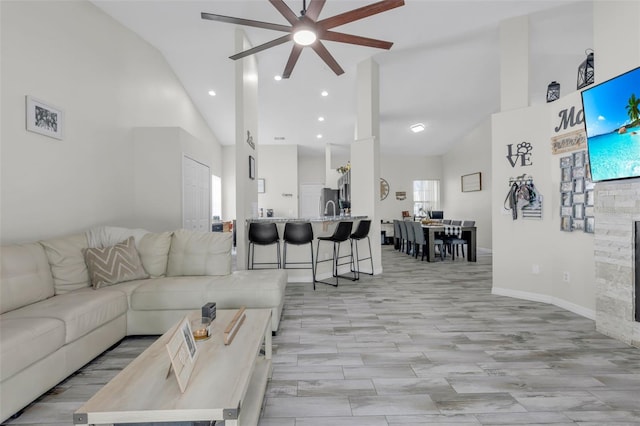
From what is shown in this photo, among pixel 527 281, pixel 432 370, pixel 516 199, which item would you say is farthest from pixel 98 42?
pixel 527 281

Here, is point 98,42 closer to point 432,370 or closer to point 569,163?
point 432,370

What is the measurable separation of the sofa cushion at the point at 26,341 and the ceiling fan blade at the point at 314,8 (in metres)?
2.95

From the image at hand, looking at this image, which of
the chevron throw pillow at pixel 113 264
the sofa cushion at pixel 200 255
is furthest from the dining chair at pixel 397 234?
the chevron throw pillow at pixel 113 264

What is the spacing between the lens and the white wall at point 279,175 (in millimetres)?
9359

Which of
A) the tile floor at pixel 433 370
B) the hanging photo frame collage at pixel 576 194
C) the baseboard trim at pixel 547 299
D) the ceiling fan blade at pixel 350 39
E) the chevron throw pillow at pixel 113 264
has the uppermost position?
the ceiling fan blade at pixel 350 39

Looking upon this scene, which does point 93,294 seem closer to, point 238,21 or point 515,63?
point 238,21

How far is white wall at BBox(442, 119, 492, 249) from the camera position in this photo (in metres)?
7.62

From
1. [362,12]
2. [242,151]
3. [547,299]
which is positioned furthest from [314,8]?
[547,299]

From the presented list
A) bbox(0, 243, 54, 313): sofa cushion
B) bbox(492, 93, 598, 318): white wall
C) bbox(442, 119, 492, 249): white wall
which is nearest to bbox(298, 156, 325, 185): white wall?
bbox(442, 119, 492, 249): white wall

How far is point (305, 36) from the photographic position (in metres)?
2.83

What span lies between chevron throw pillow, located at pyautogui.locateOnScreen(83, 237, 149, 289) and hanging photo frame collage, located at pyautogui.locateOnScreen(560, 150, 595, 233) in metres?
4.55

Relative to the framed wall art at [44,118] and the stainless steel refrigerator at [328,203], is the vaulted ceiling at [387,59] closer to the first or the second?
the framed wall art at [44,118]

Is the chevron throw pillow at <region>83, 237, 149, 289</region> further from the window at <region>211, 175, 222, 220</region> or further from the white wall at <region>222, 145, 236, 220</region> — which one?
the white wall at <region>222, 145, 236, 220</region>

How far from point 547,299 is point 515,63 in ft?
9.71
